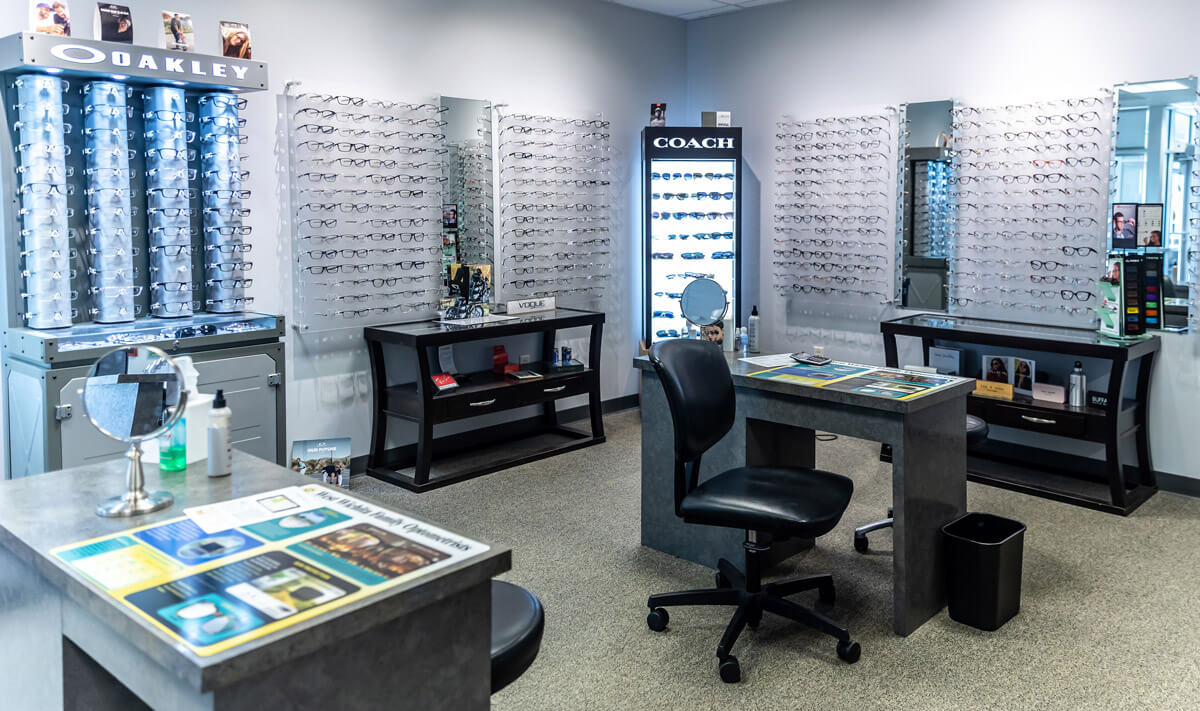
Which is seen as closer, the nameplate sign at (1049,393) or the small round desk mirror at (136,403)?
the small round desk mirror at (136,403)

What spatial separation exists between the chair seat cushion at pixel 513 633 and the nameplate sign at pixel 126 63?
2787 mm

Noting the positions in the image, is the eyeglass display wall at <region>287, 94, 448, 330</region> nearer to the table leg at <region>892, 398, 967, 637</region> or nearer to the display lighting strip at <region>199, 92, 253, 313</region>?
the display lighting strip at <region>199, 92, 253, 313</region>

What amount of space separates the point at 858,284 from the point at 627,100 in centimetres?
218

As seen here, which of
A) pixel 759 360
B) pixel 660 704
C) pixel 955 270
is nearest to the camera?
pixel 660 704

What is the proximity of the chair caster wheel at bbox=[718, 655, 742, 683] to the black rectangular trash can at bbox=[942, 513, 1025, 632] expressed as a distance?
0.95m

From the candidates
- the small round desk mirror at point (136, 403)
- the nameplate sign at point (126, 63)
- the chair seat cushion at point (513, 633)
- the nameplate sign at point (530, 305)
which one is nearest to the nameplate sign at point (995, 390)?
the nameplate sign at point (530, 305)

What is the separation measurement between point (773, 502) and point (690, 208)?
3.82 meters

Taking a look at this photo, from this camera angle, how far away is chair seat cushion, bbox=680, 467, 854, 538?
2.86m

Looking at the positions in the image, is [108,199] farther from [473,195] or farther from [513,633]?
[513,633]

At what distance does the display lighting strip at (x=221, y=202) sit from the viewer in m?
4.14

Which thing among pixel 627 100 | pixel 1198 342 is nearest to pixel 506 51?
pixel 627 100

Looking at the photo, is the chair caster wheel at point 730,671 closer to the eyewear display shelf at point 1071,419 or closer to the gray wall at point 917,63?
the eyewear display shelf at point 1071,419

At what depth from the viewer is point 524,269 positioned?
6.05 metres

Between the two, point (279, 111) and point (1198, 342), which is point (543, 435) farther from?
point (1198, 342)
